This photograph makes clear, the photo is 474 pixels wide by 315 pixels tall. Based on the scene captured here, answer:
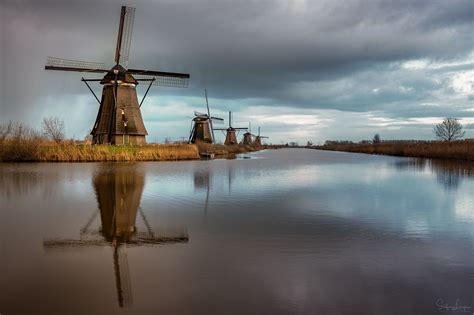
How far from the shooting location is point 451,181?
13.1 metres

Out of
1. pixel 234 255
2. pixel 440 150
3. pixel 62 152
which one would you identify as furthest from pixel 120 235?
pixel 440 150

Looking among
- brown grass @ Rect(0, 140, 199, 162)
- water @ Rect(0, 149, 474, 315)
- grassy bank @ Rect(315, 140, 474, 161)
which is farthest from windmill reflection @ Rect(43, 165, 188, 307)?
grassy bank @ Rect(315, 140, 474, 161)

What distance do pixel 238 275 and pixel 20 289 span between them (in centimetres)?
211

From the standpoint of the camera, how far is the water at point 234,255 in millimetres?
3301

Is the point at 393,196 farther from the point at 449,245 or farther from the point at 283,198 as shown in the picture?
the point at 449,245

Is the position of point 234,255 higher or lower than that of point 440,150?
lower

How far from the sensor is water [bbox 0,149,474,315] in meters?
3.30

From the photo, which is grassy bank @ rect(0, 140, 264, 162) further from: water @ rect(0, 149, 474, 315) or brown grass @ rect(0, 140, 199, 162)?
water @ rect(0, 149, 474, 315)

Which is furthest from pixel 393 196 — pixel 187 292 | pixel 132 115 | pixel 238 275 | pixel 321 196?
pixel 132 115

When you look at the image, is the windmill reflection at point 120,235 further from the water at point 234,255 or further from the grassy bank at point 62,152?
the grassy bank at point 62,152

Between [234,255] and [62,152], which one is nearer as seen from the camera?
[234,255]

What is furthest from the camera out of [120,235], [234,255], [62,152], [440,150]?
[440,150]

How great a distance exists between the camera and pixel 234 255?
4617 mm

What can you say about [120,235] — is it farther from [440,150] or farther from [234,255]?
[440,150]
